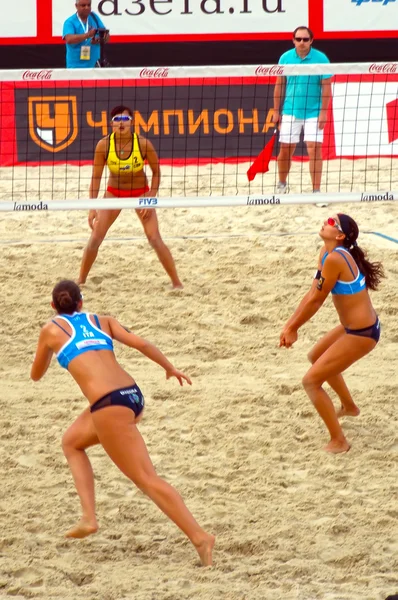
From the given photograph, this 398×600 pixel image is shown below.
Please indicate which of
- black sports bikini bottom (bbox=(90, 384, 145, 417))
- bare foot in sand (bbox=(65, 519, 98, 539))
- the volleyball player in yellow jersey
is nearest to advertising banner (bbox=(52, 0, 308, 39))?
the volleyball player in yellow jersey

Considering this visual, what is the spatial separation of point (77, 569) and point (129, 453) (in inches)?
24.2

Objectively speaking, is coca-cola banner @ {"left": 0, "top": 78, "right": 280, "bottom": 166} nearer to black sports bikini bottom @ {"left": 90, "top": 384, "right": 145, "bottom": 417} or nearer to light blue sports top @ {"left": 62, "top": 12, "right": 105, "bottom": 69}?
light blue sports top @ {"left": 62, "top": 12, "right": 105, "bottom": 69}

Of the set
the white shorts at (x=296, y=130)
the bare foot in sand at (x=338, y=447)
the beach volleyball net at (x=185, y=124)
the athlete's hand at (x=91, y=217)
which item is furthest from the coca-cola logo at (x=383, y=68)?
the beach volleyball net at (x=185, y=124)

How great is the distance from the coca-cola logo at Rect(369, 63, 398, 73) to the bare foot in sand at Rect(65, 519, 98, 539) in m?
4.74

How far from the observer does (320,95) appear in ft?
36.3

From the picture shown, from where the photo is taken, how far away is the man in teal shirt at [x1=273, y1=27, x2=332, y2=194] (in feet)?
35.2

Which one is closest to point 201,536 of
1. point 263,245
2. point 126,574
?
point 126,574

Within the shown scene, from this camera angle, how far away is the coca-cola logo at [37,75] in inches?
315

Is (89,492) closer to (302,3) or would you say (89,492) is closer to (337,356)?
(337,356)

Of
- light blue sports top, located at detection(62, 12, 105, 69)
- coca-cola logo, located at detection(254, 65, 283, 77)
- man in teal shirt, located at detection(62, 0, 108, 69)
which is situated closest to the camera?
coca-cola logo, located at detection(254, 65, 283, 77)

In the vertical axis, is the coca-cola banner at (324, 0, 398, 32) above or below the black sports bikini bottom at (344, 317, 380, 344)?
above

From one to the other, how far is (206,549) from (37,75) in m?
4.42

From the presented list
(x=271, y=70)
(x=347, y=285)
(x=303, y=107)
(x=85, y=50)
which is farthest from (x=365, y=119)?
(x=347, y=285)

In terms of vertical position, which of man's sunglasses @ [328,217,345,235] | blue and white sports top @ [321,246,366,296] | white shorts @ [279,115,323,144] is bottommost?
blue and white sports top @ [321,246,366,296]
